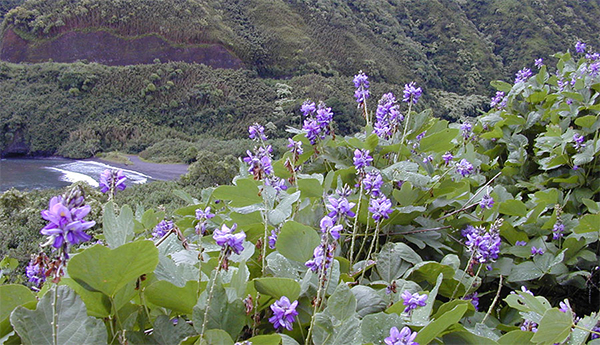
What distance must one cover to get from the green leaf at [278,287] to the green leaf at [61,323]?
0.73 feet

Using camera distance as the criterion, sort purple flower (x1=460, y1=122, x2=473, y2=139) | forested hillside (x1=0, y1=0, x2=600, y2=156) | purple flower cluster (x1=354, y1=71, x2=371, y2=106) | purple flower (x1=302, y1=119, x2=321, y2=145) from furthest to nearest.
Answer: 1. forested hillside (x1=0, y1=0, x2=600, y2=156)
2. purple flower (x1=460, y1=122, x2=473, y2=139)
3. purple flower cluster (x1=354, y1=71, x2=371, y2=106)
4. purple flower (x1=302, y1=119, x2=321, y2=145)

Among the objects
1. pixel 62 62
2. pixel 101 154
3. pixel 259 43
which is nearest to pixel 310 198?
pixel 101 154

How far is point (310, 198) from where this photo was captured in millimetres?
1110

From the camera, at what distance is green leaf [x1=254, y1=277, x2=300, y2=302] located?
61 cm

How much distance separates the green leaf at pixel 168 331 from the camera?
0.59m

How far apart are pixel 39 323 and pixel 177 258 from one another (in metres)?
0.28

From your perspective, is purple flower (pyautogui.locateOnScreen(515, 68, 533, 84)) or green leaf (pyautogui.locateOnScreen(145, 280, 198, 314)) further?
purple flower (pyautogui.locateOnScreen(515, 68, 533, 84))

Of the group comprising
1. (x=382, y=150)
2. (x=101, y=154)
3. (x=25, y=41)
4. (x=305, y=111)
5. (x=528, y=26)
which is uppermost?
(x=528, y=26)

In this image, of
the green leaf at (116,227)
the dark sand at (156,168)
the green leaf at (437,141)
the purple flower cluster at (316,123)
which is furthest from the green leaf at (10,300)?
the dark sand at (156,168)

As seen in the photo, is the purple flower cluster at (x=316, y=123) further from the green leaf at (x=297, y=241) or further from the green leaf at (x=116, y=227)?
the green leaf at (x=116, y=227)

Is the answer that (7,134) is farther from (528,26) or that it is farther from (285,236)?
(528,26)

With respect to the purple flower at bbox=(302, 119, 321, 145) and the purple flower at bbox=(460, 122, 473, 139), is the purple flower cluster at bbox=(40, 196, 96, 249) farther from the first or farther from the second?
the purple flower at bbox=(460, 122, 473, 139)

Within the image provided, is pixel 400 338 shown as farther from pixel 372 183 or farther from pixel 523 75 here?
pixel 523 75

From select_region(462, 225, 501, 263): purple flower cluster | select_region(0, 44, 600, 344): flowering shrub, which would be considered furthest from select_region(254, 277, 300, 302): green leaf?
select_region(462, 225, 501, 263): purple flower cluster
